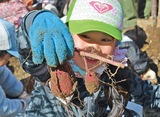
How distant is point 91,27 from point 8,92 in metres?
0.84

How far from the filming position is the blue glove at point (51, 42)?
108 cm

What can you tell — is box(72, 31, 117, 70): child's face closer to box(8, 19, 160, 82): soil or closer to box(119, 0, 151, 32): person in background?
box(8, 19, 160, 82): soil

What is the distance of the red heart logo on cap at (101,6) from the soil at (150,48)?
5.63ft

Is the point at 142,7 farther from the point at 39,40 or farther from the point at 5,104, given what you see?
the point at 39,40

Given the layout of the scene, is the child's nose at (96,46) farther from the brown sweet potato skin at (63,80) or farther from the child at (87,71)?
the brown sweet potato skin at (63,80)

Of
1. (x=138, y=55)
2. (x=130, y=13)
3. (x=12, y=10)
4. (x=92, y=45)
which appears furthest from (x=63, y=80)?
(x=130, y=13)

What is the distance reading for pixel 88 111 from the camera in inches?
57.2

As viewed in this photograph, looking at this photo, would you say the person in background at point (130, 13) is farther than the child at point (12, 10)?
Yes

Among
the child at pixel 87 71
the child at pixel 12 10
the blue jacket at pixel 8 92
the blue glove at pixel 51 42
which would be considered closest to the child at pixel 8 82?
the blue jacket at pixel 8 92

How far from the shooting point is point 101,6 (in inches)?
57.3

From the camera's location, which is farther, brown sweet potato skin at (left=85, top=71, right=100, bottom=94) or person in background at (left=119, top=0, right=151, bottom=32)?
person in background at (left=119, top=0, right=151, bottom=32)

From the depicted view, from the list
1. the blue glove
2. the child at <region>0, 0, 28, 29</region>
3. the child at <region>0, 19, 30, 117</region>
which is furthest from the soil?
the blue glove

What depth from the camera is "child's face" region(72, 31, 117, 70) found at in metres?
1.39

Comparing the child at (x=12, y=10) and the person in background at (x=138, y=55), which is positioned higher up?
the child at (x=12, y=10)
